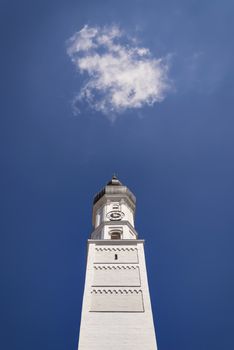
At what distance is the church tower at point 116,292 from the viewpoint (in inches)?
773

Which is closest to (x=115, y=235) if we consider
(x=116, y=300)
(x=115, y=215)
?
(x=115, y=215)

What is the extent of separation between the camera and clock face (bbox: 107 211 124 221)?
3206 cm

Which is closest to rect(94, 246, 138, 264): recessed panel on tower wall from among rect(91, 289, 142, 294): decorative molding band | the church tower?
the church tower

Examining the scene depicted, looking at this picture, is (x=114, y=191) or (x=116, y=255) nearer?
(x=116, y=255)

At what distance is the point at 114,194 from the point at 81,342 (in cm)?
1744

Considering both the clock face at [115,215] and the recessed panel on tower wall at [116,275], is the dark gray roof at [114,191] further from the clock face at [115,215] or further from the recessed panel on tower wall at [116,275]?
the recessed panel on tower wall at [116,275]

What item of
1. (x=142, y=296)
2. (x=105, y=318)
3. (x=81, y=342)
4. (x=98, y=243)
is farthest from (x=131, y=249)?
(x=81, y=342)

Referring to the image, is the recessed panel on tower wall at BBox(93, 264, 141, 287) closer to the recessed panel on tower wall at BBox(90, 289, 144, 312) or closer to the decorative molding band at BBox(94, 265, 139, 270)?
the decorative molding band at BBox(94, 265, 139, 270)

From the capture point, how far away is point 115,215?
32.5 meters

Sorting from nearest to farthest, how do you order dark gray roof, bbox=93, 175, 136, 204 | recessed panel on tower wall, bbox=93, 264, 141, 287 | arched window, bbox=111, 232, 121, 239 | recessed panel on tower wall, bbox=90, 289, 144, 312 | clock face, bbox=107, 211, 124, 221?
1. recessed panel on tower wall, bbox=90, 289, 144, 312
2. recessed panel on tower wall, bbox=93, 264, 141, 287
3. arched window, bbox=111, 232, 121, 239
4. clock face, bbox=107, 211, 124, 221
5. dark gray roof, bbox=93, 175, 136, 204

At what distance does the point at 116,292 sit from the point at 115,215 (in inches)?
402

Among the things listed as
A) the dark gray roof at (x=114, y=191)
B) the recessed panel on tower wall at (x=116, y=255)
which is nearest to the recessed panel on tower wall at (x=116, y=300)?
the recessed panel on tower wall at (x=116, y=255)

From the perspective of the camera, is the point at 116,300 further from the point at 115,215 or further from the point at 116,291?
the point at 115,215

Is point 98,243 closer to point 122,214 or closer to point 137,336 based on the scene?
point 122,214
